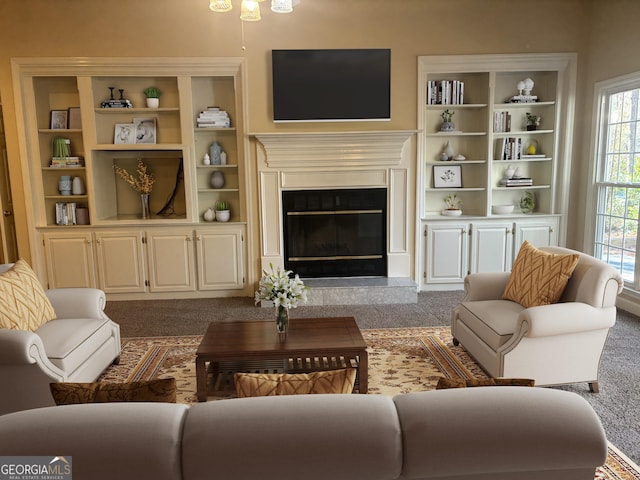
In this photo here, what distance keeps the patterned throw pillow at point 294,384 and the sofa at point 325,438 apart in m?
0.20

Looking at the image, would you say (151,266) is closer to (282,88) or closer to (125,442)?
(282,88)

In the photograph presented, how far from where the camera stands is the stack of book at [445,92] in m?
5.43

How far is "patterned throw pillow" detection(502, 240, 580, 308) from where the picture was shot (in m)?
3.21

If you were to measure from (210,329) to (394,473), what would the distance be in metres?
2.26

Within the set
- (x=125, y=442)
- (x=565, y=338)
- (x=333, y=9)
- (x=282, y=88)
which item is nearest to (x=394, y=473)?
(x=125, y=442)

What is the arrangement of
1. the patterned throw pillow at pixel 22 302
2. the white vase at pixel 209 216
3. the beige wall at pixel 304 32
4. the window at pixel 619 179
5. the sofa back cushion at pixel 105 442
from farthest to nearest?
the white vase at pixel 209 216, the beige wall at pixel 304 32, the window at pixel 619 179, the patterned throw pillow at pixel 22 302, the sofa back cushion at pixel 105 442

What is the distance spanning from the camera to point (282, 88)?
5.21 metres

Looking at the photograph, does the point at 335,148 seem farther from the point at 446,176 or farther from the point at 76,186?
the point at 76,186

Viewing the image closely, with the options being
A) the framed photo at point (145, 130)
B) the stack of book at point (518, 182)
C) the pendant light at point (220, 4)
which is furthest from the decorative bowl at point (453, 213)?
the pendant light at point (220, 4)

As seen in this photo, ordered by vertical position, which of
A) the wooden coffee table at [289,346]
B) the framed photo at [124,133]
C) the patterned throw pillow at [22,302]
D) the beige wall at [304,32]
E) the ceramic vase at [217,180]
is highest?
the beige wall at [304,32]

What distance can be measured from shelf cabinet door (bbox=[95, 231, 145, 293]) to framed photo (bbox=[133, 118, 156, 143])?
104cm

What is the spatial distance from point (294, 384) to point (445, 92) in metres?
4.60

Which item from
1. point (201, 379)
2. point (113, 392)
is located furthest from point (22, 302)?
point (113, 392)

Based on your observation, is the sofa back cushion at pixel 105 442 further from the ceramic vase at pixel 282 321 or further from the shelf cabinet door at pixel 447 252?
the shelf cabinet door at pixel 447 252
